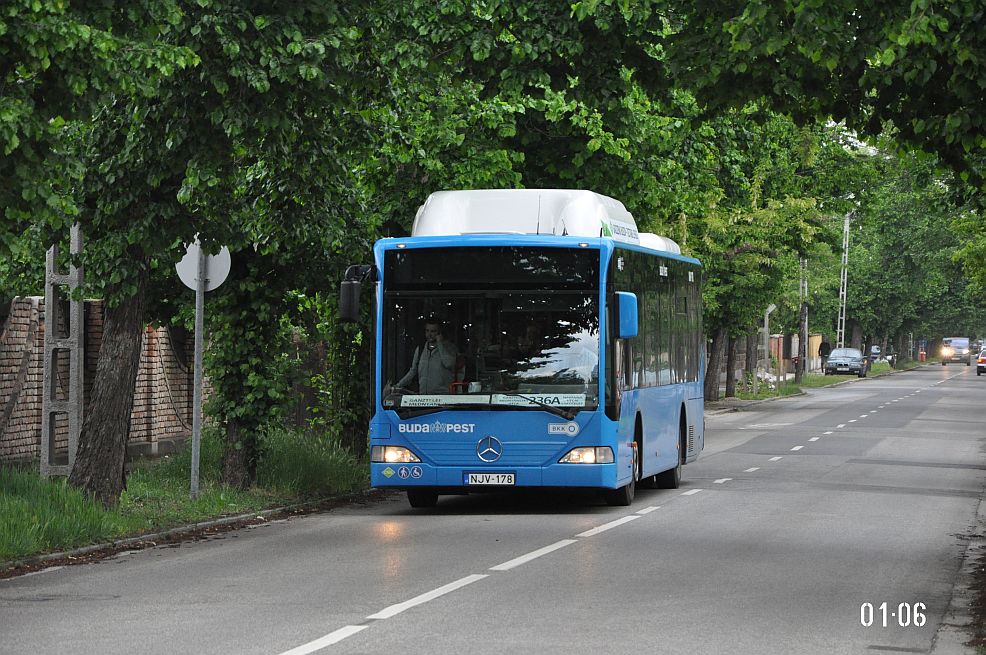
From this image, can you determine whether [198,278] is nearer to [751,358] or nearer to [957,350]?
[751,358]

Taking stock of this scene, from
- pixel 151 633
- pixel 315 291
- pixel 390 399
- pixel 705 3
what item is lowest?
pixel 151 633

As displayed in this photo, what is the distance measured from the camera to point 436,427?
57.7ft

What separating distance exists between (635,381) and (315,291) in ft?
12.8

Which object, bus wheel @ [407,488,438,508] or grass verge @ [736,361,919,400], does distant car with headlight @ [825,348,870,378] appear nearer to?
grass verge @ [736,361,919,400]

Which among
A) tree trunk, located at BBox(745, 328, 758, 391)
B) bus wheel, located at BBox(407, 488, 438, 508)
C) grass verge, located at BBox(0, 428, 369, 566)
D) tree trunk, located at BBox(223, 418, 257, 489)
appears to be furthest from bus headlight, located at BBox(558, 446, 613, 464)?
tree trunk, located at BBox(745, 328, 758, 391)

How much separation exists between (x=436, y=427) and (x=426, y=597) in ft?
21.1

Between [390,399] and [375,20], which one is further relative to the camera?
[390,399]

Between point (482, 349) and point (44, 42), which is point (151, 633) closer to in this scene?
point (44, 42)

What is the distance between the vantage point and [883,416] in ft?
152

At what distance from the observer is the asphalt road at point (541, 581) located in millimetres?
9594

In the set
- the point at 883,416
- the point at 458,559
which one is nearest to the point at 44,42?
the point at 458,559

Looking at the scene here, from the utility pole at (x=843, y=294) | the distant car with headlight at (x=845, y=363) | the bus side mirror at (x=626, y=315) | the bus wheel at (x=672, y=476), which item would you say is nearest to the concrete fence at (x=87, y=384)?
the bus side mirror at (x=626, y=315)

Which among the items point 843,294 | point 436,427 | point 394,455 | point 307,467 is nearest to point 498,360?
point 436,427

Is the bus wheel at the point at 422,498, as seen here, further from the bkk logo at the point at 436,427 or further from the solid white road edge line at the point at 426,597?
the solid white road edge line at the point at 426,597
